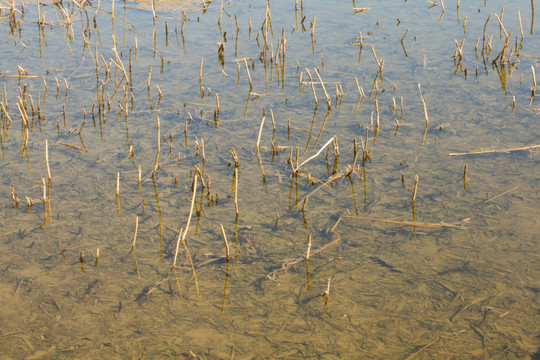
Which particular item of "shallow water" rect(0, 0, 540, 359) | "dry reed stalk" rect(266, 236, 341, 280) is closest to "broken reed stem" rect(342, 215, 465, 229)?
"shallow water" rect(0, 0, 540, 359)

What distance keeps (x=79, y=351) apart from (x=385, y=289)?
223 centimetres

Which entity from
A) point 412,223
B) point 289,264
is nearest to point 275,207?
point 289,264

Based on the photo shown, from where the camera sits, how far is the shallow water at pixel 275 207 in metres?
3.60

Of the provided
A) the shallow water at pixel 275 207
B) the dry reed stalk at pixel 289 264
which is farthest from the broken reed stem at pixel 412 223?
the dry reed stalk at pixel 289 264

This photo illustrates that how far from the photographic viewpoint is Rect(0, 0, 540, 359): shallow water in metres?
3.60

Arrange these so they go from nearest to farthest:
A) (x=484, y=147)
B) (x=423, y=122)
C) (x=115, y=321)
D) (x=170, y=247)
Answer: (x=115, y=321), (x=170, y=247), (x=484, y=147), (x=423, y=122)

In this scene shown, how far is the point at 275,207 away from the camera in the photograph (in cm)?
498

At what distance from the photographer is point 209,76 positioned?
7.95 metres

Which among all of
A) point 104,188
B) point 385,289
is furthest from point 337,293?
point 104,188

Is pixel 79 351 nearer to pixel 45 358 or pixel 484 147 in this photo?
pixel 45 358

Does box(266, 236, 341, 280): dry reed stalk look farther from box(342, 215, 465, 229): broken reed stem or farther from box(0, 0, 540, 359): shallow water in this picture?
box(342, 215, 465, 229): broken reed stem

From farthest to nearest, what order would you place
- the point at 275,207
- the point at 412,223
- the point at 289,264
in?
1. the point at 275,207
2. the point at 412,223
3. the point at 289,264

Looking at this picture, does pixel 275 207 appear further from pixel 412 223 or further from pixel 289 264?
pixel 412 223

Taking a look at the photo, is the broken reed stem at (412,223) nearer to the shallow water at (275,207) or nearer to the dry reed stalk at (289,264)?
the shallow water at (275,207)
